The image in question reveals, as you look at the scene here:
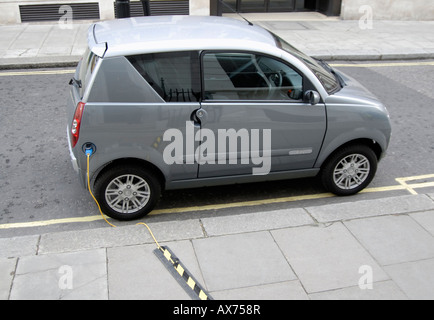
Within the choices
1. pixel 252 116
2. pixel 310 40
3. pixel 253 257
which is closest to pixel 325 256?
pixel 253 257

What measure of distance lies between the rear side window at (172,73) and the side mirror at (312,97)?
3.60 ft

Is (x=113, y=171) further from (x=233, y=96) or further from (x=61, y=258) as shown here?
(x=233, y=96)

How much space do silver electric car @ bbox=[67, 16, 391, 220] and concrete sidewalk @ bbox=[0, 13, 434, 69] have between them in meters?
5.84

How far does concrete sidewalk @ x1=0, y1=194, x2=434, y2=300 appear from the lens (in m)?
3.85

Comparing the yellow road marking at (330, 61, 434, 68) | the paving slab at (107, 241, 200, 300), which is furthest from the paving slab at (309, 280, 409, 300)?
the yellow road marking at (330, 61, 434, 68)

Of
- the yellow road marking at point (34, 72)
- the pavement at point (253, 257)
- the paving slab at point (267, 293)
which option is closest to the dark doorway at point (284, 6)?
the yellow road marking at point (34, 72)

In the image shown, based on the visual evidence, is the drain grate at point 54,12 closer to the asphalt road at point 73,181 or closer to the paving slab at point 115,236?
the asphalt road at point 73,181

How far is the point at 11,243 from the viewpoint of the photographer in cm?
440

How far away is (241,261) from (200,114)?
1.42m

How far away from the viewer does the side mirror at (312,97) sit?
4.79 metres

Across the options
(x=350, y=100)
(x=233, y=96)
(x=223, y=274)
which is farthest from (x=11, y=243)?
(x=350, y=100)

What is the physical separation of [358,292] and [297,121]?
1.80 m

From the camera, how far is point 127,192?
187 inches

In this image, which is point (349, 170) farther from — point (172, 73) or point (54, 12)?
point (54, 12)
